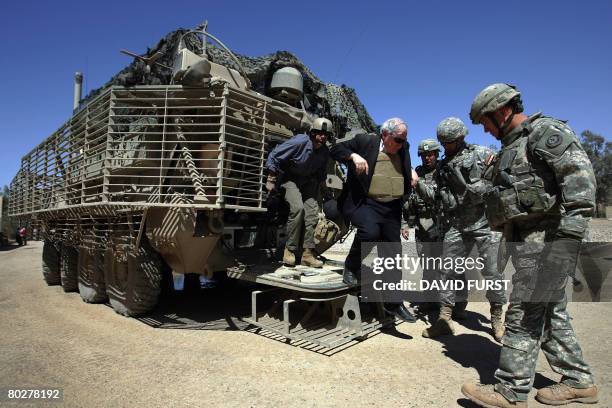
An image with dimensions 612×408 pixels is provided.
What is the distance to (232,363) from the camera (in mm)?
3301

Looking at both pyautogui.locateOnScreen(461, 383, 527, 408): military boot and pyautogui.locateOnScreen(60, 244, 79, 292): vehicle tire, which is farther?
pyautogui.locateOnScreen(60, 244, 79, 292): vehicle tire

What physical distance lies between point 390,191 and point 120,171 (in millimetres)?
3080

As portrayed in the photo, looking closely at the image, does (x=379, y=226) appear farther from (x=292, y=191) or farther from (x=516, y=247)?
(x=516, y=247)

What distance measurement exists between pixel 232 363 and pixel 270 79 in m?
5.63

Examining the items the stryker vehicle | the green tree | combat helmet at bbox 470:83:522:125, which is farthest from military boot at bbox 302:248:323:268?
the green tree

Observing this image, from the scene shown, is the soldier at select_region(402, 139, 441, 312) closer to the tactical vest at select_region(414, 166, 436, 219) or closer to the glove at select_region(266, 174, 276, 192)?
the tactical vest at select_region(414, 166, 436, 219)

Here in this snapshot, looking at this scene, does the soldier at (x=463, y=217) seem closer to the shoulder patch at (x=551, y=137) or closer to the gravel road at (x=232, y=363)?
the gravel road at (x=232, y=363)

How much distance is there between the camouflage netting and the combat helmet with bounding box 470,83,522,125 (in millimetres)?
4737

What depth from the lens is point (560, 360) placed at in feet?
8.00

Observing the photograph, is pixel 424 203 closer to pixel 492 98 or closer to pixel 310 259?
pixel 310 259

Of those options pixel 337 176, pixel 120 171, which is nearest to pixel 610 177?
pixel 337 176

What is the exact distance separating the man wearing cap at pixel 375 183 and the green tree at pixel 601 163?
1506 inches

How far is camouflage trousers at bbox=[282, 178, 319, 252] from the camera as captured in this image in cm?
454

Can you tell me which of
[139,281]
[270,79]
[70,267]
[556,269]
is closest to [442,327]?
[556,269]
